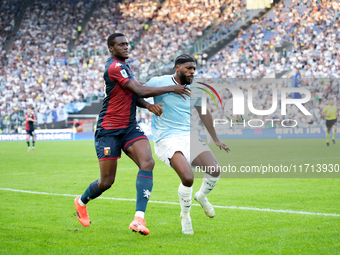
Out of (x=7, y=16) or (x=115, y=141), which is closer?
(x=115, y=141)

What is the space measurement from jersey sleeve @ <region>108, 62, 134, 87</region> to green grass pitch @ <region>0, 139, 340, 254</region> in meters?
1.74

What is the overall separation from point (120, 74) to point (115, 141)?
2.61 ft

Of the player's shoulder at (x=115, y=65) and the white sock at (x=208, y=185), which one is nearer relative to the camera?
the player's shoulder at (x=115, y=65)

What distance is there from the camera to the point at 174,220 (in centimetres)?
608

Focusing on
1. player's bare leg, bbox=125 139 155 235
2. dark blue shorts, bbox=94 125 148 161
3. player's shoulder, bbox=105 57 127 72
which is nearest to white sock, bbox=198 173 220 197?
player's bare leg, bbox=125 139 155 235

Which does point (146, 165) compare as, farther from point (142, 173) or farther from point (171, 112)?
point (171, 112)

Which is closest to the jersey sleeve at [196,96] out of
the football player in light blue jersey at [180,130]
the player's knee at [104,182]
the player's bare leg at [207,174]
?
the football player in light blue jersey at [180,130]

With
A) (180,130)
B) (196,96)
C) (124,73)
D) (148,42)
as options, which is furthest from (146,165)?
(148,42)

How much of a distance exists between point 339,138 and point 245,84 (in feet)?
23.9

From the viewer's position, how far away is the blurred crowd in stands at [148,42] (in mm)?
32562

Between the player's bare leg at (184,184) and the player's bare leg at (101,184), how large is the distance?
72cm

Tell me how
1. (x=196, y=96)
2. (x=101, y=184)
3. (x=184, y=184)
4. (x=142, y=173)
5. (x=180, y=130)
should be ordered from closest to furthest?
(x=142, y=173)
(x=184, y=184)
(x=101, y=184)
(x=180, y=130)
(x=196, y=96)

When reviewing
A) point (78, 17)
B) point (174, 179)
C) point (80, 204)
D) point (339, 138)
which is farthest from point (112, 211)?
point (78, 17)

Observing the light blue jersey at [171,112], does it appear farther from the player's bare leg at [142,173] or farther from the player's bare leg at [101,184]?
the player's bare leg at [101,184]
